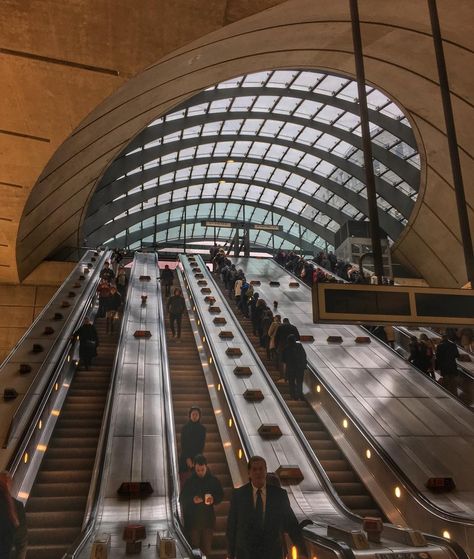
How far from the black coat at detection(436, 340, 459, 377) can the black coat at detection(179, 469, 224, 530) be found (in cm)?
695

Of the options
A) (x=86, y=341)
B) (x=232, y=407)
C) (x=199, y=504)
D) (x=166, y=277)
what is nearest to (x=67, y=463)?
(x=232, y=407)

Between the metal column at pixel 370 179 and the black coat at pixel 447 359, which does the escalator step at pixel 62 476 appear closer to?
the metal column at pixel 370 179

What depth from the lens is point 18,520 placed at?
14.6ft

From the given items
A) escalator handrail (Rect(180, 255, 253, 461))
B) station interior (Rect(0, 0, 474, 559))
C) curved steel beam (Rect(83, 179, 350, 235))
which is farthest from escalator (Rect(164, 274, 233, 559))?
curved steel beam (Rect(83, 179, 350, 235))

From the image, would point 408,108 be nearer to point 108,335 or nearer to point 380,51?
point 380,51

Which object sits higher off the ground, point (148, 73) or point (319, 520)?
point (148, 73)

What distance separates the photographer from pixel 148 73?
13164 millimetres

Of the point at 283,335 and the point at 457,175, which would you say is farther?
the point at 283,335

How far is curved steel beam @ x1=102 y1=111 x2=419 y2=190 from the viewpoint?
27562 millimetres

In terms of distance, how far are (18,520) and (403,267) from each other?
27.4 metres

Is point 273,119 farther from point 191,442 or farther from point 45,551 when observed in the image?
point 45,551

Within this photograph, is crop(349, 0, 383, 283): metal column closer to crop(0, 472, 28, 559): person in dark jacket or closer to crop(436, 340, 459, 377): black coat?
crop(0, 472, 28, 559): person in dark jacket

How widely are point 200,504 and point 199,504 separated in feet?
0.04

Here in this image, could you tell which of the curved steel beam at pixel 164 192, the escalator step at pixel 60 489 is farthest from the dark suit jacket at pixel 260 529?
the curved steel beam at pixel 164 192
